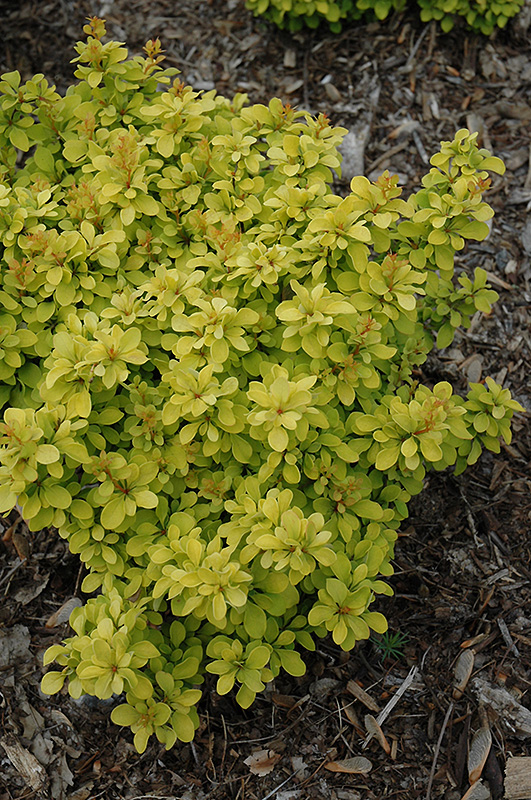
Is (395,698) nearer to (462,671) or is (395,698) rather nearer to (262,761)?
(462,671)

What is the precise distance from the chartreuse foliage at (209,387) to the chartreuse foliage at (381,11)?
2.24 meters

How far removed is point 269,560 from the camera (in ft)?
6.93

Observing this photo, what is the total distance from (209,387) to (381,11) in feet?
11.9

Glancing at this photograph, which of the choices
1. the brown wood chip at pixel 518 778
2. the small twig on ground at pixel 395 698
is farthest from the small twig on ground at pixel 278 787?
the brown wood chip at pixel 518 778

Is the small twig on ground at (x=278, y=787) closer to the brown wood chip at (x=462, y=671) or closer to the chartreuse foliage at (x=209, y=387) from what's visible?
the chartreuse foliage at (x=209, y=387)

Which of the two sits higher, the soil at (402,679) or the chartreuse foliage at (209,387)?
the chartreuse foliage at (209,387)

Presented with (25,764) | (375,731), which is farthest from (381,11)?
(25,764)

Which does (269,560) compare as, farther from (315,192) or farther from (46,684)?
(315,192)

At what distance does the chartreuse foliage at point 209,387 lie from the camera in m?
2.18

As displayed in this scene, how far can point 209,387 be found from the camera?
2225mm

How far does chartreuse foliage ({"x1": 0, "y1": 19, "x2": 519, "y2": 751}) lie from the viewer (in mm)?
2178

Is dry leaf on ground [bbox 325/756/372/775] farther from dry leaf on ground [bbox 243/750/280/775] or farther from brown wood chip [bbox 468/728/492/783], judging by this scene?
brown wood chip [bbox 468/728/492/783]

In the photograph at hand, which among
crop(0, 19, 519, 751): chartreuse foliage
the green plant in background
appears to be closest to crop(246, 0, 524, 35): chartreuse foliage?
crop(0, 19, 519, 751): chartreuse foliage

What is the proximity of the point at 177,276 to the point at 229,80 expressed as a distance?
3.16 metres
